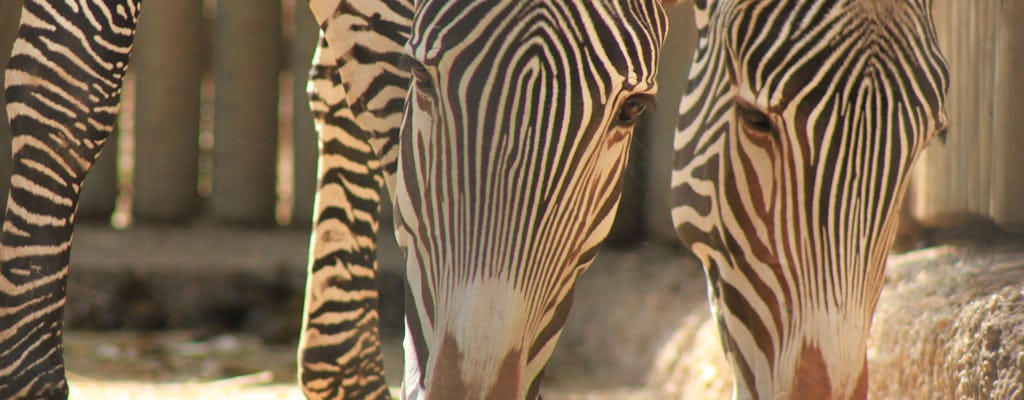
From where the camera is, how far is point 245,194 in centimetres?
701

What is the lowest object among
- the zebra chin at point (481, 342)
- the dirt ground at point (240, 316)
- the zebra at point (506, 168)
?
the dirt ground at point (240, 316)

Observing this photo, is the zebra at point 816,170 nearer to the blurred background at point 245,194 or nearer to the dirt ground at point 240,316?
the blurred background at point 245,194

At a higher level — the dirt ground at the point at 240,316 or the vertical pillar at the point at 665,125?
the vertical pillar at the point at 665,125

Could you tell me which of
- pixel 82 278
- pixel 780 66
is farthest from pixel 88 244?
pixel 780 66

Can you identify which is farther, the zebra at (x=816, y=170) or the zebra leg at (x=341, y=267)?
the zebra leg at (x=341, y=267)

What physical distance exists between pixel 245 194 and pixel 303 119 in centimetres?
55

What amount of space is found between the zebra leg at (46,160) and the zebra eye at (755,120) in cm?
170

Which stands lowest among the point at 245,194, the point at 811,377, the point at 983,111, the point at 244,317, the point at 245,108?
the point at 244,317

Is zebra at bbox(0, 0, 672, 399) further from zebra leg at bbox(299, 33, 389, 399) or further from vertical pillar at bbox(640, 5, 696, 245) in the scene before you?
vertical pillar at bbox(640, 5, 696, 245)

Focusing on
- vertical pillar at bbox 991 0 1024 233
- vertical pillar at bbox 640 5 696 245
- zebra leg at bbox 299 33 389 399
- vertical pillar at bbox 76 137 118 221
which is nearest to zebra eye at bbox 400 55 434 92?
zebra leg at bbox 299 33 389 399

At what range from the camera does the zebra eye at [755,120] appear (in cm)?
245

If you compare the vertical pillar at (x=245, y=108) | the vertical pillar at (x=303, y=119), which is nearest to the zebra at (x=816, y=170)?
the vertical pillar at (x=303, y=119)

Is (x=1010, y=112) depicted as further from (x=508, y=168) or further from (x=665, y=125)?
(x=508, y=168)

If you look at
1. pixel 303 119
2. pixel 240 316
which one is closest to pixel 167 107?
pixel 303 119
